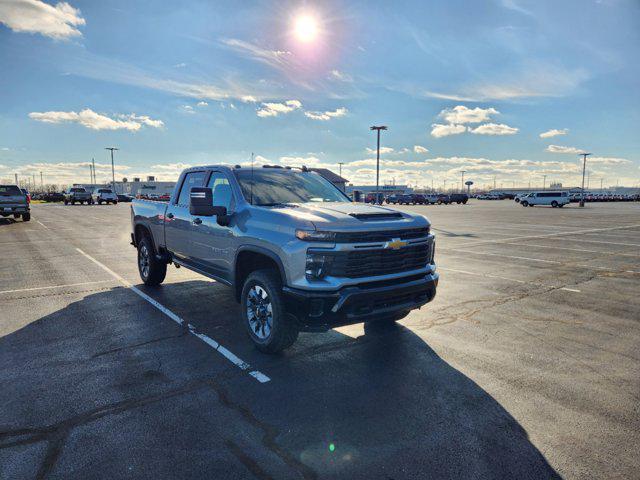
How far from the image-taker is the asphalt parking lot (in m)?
2.75

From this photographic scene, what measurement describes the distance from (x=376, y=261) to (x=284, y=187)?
1895 mm

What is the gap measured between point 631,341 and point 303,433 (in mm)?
4277

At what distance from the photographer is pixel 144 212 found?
776cm

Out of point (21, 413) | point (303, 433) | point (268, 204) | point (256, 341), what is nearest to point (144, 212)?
point (268, 204)

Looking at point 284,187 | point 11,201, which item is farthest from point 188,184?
point 11,201

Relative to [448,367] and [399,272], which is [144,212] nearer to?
[399,272]

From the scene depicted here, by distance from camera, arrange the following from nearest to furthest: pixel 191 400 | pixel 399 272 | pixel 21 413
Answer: pixel 21 413 < pixel 191 400 < pixel 399 272

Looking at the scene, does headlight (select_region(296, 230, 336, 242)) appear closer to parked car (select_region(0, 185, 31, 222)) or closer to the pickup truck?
the pickup truck

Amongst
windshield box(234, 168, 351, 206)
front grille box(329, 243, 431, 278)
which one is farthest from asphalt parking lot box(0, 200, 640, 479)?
windshield box(234, 168, 351, 206)

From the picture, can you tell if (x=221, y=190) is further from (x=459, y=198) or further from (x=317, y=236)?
(x=459, y=198)

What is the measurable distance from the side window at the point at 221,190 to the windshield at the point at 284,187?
0.73ft

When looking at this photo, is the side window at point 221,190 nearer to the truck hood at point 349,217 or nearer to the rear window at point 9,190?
the truck hood at point 349,217

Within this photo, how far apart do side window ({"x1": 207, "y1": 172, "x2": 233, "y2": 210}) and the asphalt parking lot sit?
1.61m

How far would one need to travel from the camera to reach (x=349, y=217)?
420 centimetres
